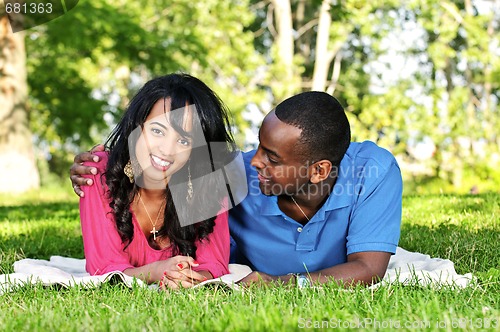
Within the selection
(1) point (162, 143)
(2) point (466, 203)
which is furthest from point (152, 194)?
(2) point (466, 203)

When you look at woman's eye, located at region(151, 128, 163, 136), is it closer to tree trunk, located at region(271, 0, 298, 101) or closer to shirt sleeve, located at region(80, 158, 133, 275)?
shirt sleeve, located at region(80, 158, 133, 275)

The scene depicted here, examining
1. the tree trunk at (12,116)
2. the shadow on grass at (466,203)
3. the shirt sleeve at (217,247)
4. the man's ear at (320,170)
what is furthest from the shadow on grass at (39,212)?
the tree trunk at (12,116)

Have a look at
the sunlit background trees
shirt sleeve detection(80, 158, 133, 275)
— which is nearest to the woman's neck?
shirt sleeve detection(80, 158, 133, 275)

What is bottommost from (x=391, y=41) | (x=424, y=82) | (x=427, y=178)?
(x=427, y=178)

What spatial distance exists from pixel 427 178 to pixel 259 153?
12.7 m

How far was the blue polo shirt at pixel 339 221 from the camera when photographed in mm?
3779

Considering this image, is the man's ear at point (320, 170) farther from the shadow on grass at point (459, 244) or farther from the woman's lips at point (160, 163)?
the shadow on grass at point (459, 244)

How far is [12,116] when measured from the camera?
42.7ft

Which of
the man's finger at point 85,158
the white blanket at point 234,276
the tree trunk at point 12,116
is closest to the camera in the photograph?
the white blanket at point 234,276

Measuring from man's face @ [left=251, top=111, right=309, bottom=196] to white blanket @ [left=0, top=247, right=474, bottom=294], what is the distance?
0.58 meters

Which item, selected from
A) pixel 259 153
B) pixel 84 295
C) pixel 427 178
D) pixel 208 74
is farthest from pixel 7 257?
pixel 208 74

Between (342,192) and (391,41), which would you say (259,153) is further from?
(391,41)

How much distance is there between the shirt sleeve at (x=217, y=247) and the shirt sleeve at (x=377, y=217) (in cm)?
78

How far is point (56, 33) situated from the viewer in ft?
43.5
